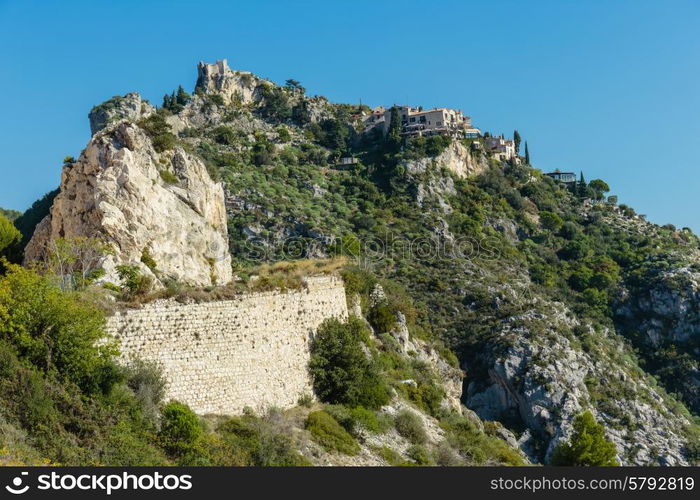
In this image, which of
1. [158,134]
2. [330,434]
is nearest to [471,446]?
[330,434]

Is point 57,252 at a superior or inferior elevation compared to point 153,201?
inferior

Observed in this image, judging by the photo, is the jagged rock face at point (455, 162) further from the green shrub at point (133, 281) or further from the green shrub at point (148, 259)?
the green shrub at point (133, 281)

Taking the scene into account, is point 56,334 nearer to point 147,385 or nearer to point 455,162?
point 147,385

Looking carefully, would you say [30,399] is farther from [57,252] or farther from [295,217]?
[295,217]

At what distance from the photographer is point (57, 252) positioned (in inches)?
918

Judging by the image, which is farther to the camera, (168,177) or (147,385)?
(168,177)

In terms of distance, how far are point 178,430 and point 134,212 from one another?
1414 centimetres

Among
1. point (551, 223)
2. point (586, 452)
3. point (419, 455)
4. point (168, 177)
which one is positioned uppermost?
point (551, 223)

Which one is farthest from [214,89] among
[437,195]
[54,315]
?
→ [54,315]

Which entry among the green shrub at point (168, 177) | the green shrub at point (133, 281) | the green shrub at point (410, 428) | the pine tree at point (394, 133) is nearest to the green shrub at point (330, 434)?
the green shrub at point (410, 428)

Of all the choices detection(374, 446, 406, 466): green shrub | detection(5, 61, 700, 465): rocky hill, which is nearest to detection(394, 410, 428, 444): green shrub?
detection(5, 61, 700, 465): rocky hill

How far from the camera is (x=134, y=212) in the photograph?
29750 mm

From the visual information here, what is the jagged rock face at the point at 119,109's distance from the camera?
79.6 meters

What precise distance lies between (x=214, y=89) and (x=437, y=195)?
34.6m
